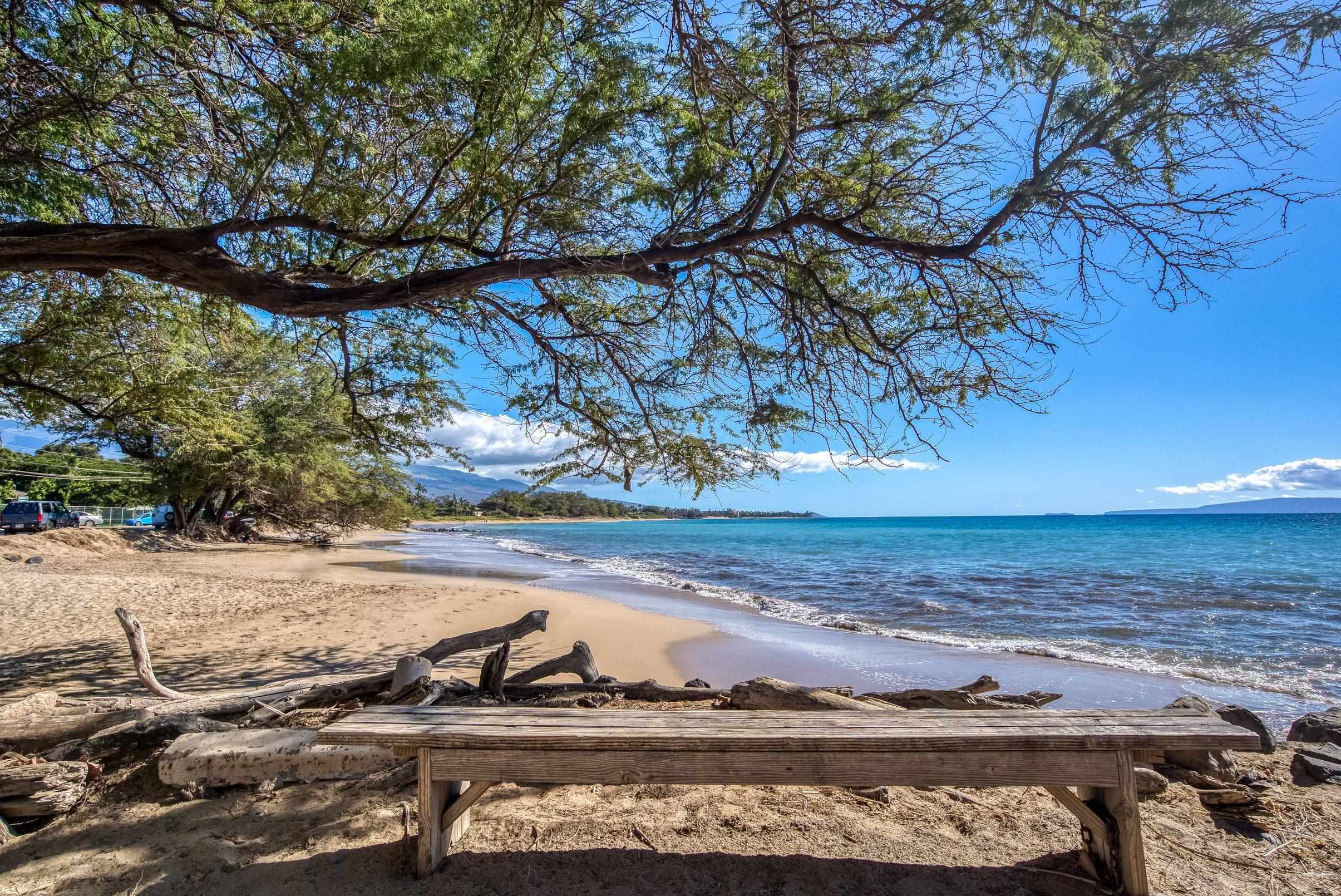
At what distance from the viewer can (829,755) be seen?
2.20m

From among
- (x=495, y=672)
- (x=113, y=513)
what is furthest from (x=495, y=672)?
(x=113, y=513)

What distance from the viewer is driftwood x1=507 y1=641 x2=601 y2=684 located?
15.6ft

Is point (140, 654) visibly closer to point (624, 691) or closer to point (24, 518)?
point (624, 691)

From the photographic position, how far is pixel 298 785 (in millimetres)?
3068

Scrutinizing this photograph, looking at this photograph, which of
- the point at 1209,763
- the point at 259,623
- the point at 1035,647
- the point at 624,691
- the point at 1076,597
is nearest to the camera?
the point at 1209,763

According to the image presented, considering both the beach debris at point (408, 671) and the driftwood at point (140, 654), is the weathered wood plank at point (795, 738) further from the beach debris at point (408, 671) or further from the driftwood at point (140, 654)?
the driftwood at point (140, 654)

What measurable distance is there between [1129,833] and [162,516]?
4247 centimetres

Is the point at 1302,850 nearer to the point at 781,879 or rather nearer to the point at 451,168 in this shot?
the point at 781,879

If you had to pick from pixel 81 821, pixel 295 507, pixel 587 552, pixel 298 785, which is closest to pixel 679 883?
pixel 298 785

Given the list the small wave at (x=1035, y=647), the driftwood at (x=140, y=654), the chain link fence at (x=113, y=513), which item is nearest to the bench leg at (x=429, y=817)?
the driftwood at (x=140, y=654)

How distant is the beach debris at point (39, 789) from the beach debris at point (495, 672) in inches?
78.5

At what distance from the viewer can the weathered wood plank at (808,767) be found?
7.16ft

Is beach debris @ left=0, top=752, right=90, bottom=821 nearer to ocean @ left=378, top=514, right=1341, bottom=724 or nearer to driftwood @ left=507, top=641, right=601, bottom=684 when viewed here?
driftwood @ left=507, top=641, right=601, bottom=684

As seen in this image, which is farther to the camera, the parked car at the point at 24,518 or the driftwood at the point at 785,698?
the parked car at the point at 24,518
